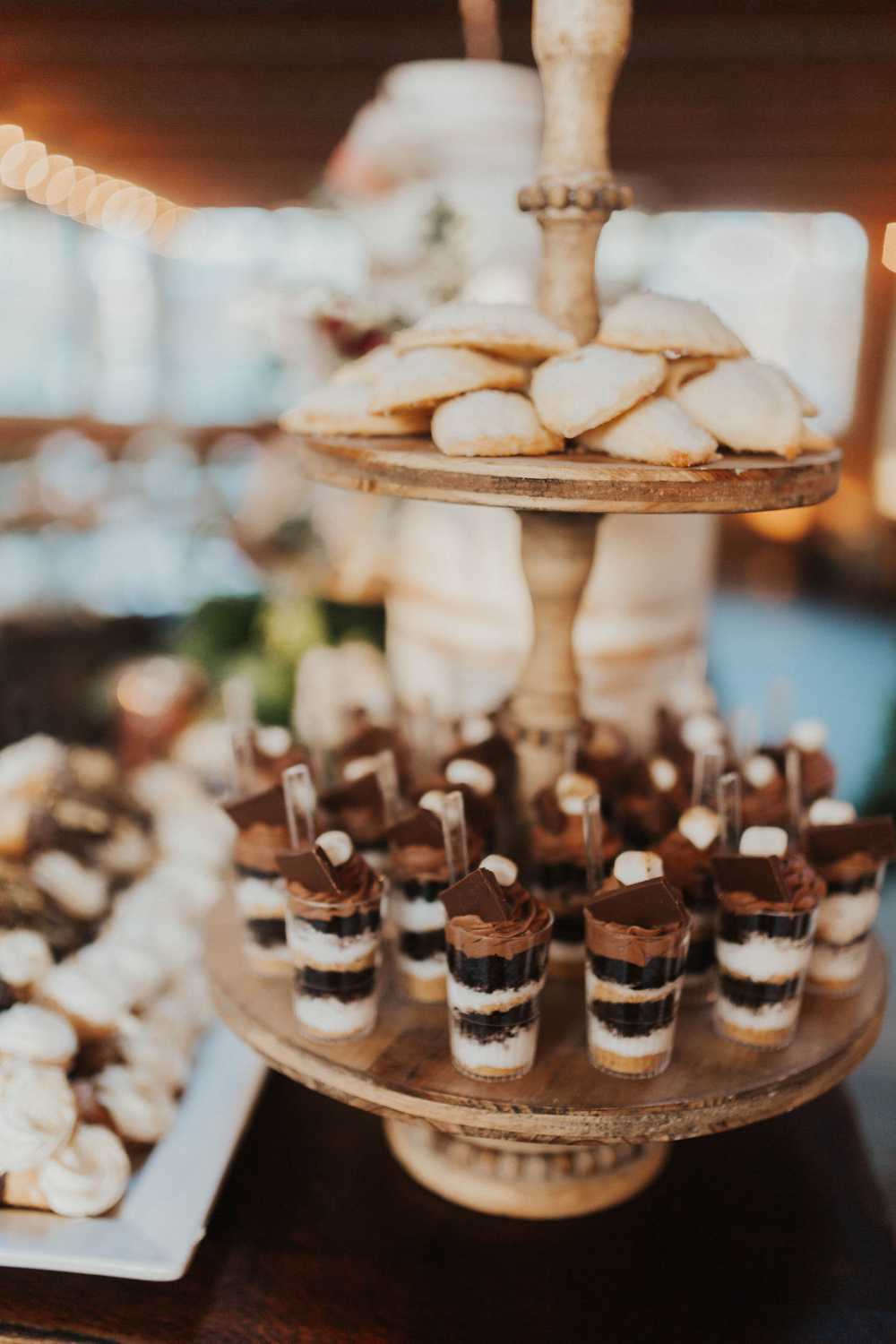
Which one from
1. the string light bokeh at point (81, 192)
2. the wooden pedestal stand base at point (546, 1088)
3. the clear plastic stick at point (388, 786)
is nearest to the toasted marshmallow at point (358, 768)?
the clear plastic stick at point (388, 786)

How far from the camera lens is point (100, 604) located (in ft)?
11.4

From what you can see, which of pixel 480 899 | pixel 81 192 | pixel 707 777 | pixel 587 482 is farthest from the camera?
pixel 81 192

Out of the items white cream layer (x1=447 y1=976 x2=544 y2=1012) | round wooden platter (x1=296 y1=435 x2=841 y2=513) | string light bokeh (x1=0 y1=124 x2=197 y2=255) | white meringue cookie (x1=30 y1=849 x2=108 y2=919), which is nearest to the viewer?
round wooden platter (x1=296 y1=435 x2=841 y2=513)

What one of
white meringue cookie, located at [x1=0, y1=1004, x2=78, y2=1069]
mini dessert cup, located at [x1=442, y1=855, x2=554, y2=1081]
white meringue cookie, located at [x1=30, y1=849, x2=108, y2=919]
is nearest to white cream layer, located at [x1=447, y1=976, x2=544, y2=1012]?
mini dessert cup, located at [x1=442, y1=855, x2=554, y2=1081]

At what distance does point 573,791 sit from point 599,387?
486 millimetres

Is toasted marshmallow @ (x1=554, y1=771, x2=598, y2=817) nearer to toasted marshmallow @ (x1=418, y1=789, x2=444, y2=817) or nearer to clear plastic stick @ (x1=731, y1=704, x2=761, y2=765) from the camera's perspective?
toasted marshmallow @ (x1=418, y1=789, x2=444, y2=817)

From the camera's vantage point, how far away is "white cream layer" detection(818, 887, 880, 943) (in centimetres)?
129

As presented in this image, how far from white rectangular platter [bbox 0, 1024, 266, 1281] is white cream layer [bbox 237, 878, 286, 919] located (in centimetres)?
31

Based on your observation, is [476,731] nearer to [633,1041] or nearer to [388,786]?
[388,786]

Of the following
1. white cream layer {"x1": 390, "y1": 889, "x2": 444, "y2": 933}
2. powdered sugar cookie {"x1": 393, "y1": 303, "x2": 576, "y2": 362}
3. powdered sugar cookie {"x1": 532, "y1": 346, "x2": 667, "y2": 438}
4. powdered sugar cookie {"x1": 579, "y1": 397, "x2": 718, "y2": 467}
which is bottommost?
white cream layer {"x1": 390, "y1": 889, "x2": 444, "y2": 933}

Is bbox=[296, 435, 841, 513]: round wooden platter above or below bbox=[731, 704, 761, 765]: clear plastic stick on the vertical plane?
above

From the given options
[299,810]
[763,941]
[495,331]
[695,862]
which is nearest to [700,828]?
[695,862]

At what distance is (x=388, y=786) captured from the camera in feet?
4.50

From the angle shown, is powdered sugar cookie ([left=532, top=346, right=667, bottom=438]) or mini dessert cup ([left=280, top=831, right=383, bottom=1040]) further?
mini dessert cup ([left=280, top=831, right=383, bottom=1040])
